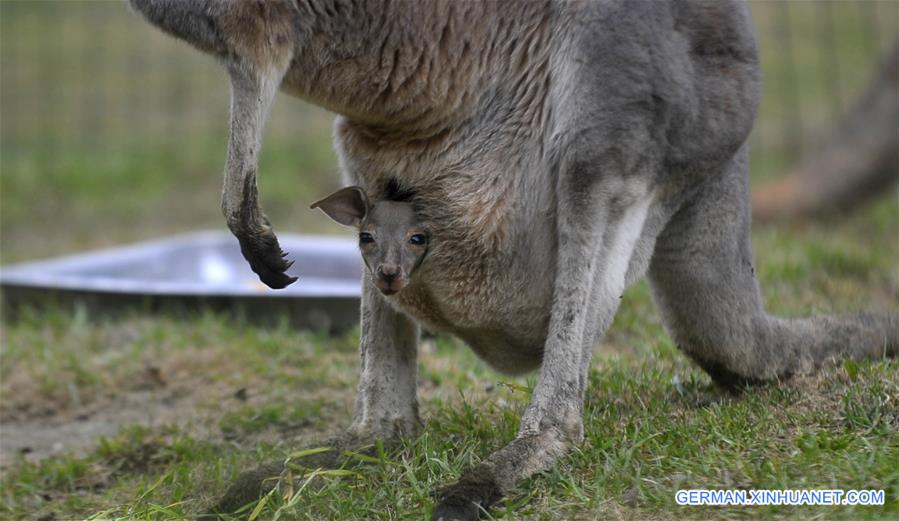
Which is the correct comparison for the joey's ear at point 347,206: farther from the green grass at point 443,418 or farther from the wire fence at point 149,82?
the wire fence at point 149,82

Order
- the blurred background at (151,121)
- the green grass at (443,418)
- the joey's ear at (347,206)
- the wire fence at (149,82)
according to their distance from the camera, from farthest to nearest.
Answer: the wire fence at (149,82) → the blurred background at (151,121) → the joey's ear at (347,206) → the green grass at (443,418)

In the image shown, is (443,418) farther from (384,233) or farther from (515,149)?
(515,149)

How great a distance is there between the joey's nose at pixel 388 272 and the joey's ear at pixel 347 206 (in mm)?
265

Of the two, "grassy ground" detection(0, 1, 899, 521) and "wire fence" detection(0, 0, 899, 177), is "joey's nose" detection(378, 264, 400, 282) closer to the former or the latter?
"grassy ground" detection(0, 1, 899, 521)

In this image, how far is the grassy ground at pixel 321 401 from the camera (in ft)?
10.2

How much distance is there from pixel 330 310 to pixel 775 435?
8.74ft

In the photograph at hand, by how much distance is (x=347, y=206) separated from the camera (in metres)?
3.54

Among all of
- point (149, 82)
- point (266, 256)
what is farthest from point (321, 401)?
point (149, 82)

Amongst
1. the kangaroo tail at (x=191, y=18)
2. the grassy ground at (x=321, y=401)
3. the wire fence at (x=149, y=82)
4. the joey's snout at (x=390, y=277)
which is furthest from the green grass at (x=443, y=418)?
the wire fence at (x=149, y=82)

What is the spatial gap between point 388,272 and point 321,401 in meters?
1.33

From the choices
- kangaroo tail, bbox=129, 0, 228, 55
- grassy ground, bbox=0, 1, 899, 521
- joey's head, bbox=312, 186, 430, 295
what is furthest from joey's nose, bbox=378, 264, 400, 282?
kangaroo tail, bbox=129, 0, 228, 55

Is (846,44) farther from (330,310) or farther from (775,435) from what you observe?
(775,435)

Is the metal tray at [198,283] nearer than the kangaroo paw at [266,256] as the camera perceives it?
No

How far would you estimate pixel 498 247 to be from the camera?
137 inches
